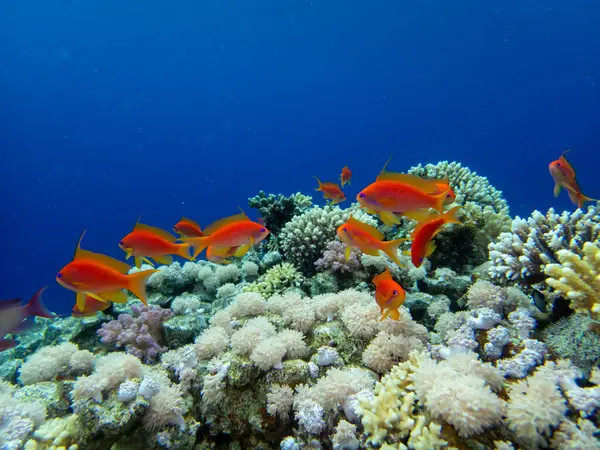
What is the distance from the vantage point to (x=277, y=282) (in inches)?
183

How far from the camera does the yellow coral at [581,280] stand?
2.36 metres

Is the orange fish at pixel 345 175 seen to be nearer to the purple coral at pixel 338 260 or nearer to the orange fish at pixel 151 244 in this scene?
the purple coral at pixel 338 260

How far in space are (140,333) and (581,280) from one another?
15.6ft

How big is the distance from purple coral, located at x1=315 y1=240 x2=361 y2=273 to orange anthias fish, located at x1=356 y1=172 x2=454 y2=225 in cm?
182

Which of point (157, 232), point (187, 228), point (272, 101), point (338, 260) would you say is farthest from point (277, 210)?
point (272, 101)

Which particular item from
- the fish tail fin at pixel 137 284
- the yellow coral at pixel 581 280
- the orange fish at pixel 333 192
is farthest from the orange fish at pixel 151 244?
the orange fish at pixel 333 192

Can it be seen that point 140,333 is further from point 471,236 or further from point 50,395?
point 471,236

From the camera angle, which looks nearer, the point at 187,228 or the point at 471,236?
the point at 187,228

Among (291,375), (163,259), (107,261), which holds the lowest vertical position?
(291,375)

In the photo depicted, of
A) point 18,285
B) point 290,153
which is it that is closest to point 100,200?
point 18,285

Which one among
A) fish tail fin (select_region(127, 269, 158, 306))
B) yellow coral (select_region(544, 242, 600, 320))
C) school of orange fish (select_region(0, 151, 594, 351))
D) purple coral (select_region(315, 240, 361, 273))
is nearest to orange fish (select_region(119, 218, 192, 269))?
school of orange fish (select_region(0, 151, 594, 351))

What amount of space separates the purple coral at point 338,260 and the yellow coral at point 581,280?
234 centimetres

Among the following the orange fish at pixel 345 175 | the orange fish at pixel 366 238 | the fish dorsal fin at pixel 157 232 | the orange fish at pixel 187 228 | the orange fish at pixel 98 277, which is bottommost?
the orange fish at pixel 366 238

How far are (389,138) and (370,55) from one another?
17.3 m
